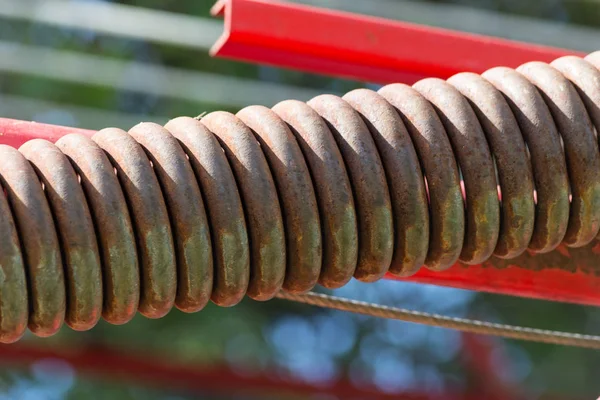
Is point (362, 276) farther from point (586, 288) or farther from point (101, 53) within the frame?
point (101, 53)

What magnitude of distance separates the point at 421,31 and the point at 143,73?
330 centimetres

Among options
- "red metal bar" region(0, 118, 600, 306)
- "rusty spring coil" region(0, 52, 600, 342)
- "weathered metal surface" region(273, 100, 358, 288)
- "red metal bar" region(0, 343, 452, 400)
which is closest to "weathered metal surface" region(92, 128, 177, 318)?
"rusty spring coil" region(0, 52, 600, 342)

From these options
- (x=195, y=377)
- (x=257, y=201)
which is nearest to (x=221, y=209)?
(x=257, y=201)

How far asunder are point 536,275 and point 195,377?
146 inches

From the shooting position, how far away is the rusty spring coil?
87cm

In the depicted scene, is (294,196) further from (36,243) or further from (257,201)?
(36,243)

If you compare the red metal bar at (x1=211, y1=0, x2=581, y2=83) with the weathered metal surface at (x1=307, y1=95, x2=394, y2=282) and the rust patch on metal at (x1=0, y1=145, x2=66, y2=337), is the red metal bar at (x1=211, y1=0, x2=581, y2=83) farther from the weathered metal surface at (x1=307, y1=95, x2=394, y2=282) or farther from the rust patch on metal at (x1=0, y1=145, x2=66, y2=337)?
the rust patch on metal at (x1=0, y1=145, x2=66, y2=337)

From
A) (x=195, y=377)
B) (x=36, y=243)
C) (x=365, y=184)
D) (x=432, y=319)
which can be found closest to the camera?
(x=36, y=243)

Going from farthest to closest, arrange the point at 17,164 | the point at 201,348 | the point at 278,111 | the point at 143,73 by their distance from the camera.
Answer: the point at 201,348, the point at 143,73, the point at 278,111, the point at 17,164

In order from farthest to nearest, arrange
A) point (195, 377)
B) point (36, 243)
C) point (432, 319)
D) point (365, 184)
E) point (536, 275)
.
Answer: point (195, 377)
point (432, 319)
point (536, 275)
point (365, 184)
point (36, 243)

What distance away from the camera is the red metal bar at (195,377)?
15.4ft

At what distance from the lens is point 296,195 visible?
3.07 ft

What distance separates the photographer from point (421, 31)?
1.33 m

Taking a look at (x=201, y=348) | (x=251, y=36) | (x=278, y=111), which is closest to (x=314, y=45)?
(x=251, y=36)
